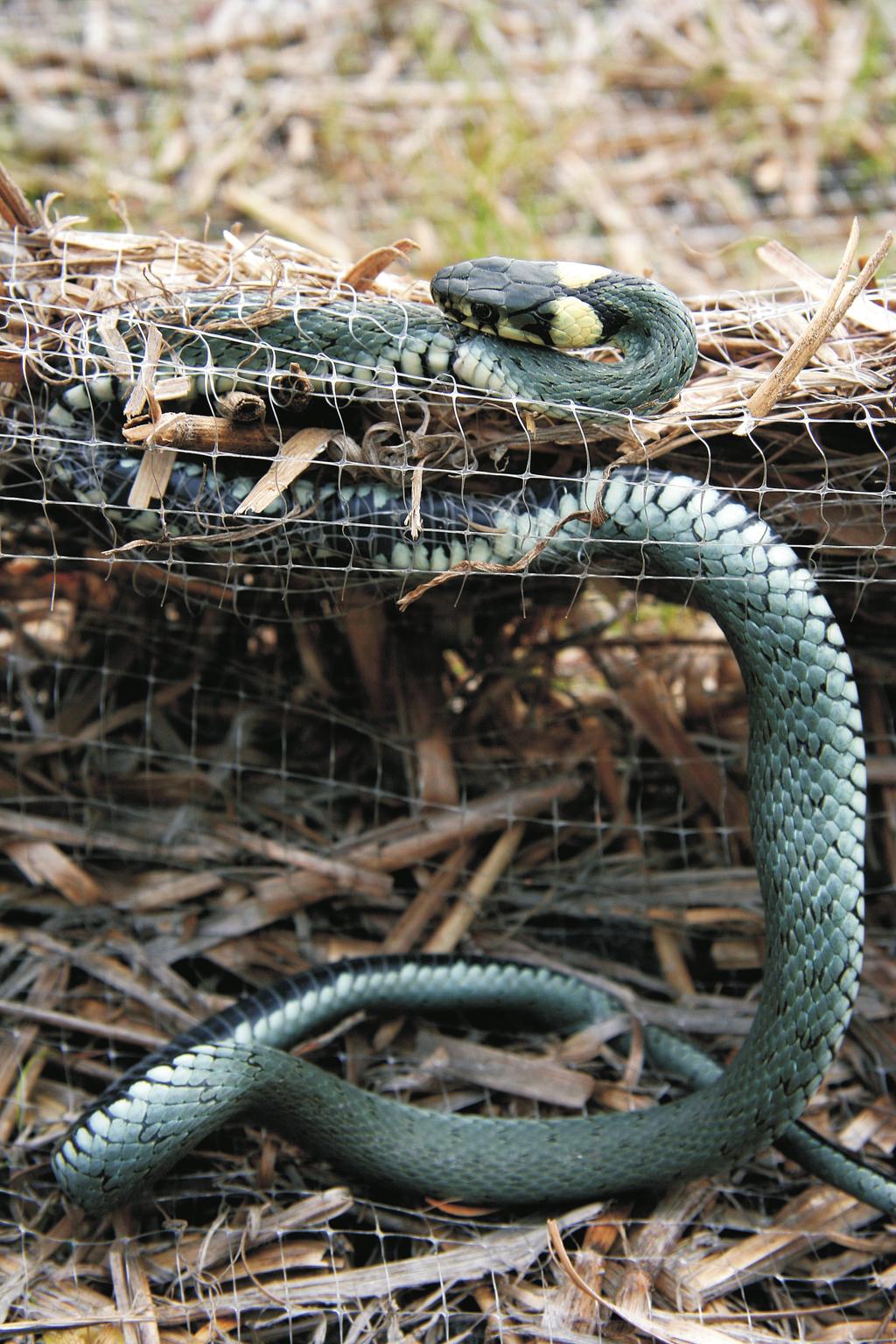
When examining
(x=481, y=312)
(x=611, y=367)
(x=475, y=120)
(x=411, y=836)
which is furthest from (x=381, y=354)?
(x=475, y=120)

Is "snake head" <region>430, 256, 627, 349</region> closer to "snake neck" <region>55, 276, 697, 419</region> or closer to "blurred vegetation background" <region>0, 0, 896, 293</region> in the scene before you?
"snake neck" <region>55, 276, 697, 419</region>

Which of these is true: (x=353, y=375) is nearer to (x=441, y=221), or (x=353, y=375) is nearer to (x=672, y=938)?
(x=672, y=938)

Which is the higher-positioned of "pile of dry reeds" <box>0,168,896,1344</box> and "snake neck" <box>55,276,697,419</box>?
"snake neck" <box>55,276,697,419</box>

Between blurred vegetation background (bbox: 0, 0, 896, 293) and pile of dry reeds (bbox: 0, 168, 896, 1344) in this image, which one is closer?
pile of dry reeds (bbox: 0, 168, 896, 1344)

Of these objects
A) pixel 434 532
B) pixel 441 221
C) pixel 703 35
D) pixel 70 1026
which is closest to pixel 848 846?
pixel 434 532

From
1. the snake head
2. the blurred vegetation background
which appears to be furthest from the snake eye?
the blurred vegetation background

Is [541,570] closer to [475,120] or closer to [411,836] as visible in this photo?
[411,836]
